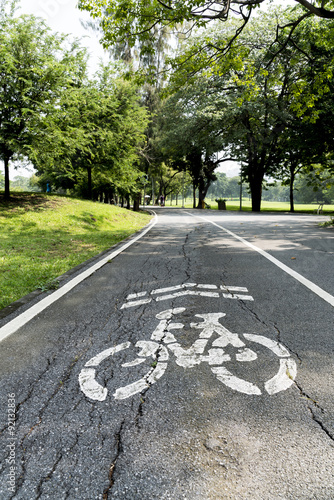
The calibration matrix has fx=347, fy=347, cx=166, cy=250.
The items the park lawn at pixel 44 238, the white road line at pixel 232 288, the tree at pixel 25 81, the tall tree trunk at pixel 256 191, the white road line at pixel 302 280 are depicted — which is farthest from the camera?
the tall tree trunk at pixel 256 191

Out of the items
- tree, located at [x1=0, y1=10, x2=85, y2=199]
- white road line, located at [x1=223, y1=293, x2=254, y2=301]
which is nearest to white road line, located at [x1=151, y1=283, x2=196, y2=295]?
white road line, located at [x1=223, y1=293, x2=254, y2=301]

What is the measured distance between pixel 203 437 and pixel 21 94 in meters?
16.5

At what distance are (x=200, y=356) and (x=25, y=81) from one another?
15.5m

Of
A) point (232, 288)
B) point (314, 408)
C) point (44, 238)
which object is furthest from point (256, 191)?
point (314, 408)

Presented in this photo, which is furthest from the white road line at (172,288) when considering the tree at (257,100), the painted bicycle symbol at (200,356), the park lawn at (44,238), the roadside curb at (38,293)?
the tree at (257,100)

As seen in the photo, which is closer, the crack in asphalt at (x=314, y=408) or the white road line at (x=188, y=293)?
the crack in asphalt at (x=314, y=408)

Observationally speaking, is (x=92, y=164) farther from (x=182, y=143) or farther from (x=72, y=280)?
(x=72, y=280)

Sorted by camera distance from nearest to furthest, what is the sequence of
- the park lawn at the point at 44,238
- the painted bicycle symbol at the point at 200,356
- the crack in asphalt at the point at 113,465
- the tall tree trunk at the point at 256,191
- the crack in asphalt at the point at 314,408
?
the crack in asphalt at the point at 113,465, the crack in asphalt at the point at 314,408, the painted bicycle symbol at the point at 200,356, the park lawn at the point at 44,238, the tall tree trunk at the point at 256,191

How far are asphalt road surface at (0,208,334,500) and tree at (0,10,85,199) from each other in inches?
491

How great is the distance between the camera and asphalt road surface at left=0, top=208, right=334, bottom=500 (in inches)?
66.9

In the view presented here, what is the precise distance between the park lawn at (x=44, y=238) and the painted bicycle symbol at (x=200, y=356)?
236cm

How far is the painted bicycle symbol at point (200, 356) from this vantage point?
2.46 metres

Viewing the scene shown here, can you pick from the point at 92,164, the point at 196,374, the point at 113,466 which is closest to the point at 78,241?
the point at 196,374

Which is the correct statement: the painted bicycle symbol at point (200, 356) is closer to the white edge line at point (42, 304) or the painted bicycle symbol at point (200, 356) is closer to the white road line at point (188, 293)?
the white road line at point (188, 293)
